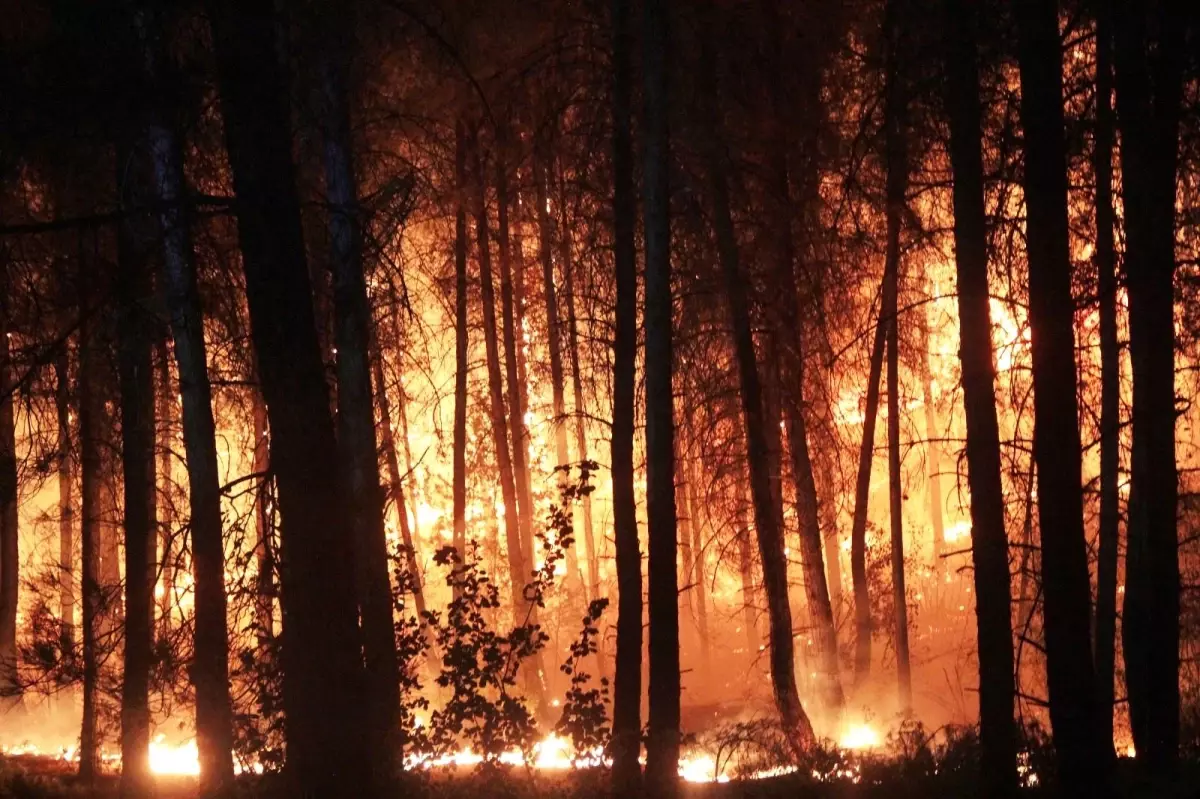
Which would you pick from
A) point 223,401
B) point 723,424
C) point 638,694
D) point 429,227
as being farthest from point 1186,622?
point 223,401

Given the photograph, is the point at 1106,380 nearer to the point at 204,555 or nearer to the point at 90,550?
the point at 204,555

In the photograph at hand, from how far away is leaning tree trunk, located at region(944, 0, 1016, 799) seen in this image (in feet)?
30.5

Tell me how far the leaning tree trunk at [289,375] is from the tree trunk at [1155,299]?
21.1 ft

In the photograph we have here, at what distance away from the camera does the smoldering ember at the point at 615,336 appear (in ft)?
25.4

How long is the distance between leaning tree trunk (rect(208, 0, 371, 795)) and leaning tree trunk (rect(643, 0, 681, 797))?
5376 mm

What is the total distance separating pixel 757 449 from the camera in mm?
15281

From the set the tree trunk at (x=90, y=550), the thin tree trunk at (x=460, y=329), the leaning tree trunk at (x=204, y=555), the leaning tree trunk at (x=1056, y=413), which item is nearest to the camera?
the leaning tree trunk at (x=1056, y=413)

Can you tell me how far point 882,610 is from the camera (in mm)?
23234

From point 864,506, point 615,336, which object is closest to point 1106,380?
point 615,336

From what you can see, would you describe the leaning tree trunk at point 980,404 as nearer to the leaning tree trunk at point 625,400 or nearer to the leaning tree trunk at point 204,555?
the leaning tree trunk at point 625,400

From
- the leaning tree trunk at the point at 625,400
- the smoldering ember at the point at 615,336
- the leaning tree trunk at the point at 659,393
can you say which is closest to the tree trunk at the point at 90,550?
the smoldering ember at the point at 615,336

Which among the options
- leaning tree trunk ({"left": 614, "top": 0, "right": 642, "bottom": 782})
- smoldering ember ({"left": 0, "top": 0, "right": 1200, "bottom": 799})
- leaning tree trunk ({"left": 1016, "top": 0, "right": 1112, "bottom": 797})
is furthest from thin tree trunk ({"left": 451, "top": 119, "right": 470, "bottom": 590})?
leaning tree trunk ({"left": 1016, "top": 0, "right": 1112, "bottom": 797})

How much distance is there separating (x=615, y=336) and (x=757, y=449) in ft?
8.96

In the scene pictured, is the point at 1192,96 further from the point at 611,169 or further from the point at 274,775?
the point at 274,775
